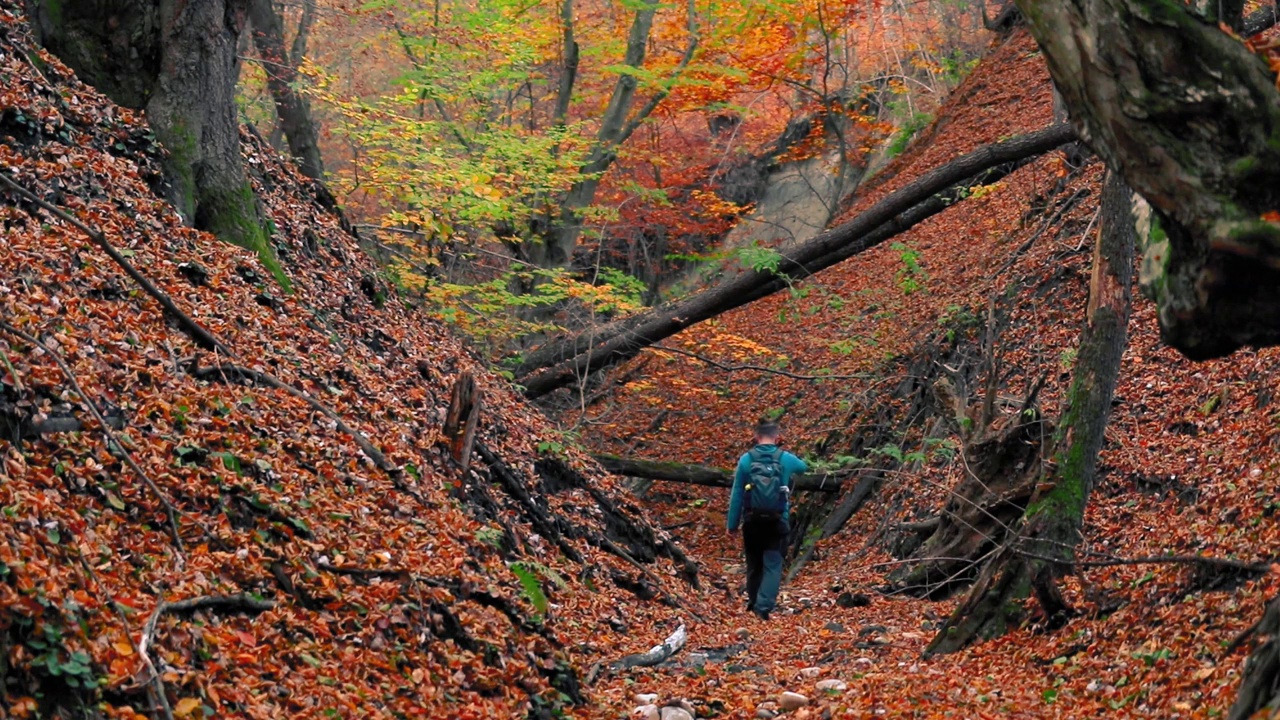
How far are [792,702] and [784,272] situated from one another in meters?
8.65

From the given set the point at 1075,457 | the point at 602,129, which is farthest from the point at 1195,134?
the point at 602,129

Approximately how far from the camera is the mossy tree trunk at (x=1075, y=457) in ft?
25.1

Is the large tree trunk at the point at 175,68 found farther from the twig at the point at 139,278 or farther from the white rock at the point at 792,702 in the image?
the white rock at the point at 792,702

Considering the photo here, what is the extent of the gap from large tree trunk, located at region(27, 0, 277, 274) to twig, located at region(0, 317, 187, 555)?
3.51 m

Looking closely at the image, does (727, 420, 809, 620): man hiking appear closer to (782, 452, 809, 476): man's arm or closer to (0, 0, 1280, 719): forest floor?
(782, 452, 809, 476): man's arm

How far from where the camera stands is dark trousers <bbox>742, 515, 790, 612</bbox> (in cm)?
977

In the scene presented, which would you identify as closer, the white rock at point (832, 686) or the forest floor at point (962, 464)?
the forest floor at point (962, 464)

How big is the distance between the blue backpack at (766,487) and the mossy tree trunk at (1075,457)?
2116mm

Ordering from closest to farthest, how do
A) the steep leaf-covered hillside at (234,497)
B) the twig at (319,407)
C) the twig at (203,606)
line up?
the twig at (203,606) < the steep leaf-covered hillside at (234,497) < the twig at (319,407)

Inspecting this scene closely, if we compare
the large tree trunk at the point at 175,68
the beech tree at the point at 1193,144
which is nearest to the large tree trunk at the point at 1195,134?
the beech tree at the point at 1193,144

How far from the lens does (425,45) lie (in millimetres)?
17266

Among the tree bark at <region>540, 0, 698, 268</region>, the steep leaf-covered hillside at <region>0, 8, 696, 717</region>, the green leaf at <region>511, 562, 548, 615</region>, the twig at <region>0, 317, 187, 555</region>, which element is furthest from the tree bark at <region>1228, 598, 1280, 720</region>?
the tree bark at <region>540, 0, 698, 268</region>

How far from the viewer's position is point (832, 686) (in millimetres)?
7086

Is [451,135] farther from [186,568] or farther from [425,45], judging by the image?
[186,568]
